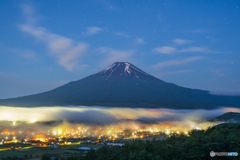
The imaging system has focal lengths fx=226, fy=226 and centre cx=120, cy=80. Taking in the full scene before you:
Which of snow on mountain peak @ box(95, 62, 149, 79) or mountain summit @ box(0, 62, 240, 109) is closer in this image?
mountain summit @ box(0, 62, 240, 109)

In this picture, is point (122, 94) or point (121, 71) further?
point (121, 71)

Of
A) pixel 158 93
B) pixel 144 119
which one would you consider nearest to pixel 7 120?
pixel 144 119

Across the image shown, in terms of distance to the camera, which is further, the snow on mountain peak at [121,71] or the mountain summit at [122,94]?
the snow on mountain peak at [121,71]

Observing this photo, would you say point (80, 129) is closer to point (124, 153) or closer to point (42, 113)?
point (42, 113)

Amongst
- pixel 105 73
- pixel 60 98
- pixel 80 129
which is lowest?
pixel 80 129

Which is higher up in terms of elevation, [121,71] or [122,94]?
[121,71]

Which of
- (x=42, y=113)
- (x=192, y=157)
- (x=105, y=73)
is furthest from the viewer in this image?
(x=105, y=73)

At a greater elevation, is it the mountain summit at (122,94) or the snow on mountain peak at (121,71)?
the snow on mountain peak at (121,71)

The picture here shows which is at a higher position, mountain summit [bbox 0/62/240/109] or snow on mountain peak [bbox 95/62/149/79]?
snow on mountain peak [bbox 95/62/149/79]
